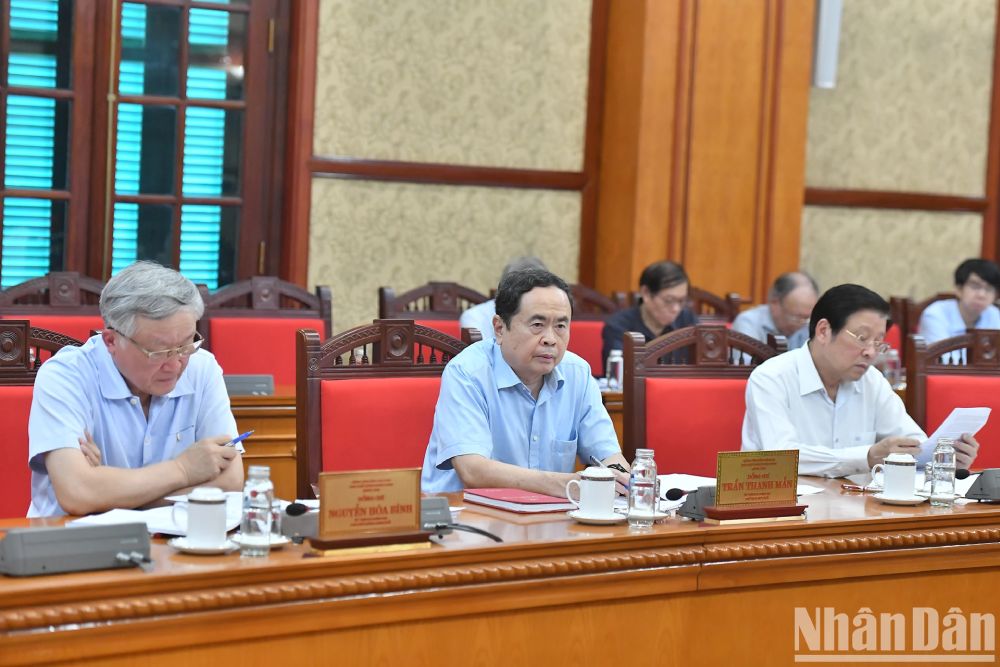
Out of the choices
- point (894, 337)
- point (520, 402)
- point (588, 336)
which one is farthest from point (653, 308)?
point (520, 402)

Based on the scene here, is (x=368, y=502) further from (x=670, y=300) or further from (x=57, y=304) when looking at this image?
(x=670, y=300)

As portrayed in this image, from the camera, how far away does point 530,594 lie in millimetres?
2020

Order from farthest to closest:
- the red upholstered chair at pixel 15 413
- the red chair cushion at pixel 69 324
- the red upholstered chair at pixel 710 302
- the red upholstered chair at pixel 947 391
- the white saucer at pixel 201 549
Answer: the red upholstered chair at pixel 710 302 → the red chair cushion at pixel 69 324 → the red upholstered chair at pixel 947 391 → the red upholstered chair at pixel 15 413 → the white saucer at pixel 201 549

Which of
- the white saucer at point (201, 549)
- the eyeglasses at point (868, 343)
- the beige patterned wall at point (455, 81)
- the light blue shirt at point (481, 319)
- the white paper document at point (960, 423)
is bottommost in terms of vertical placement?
the white saucer at point (201, 549)

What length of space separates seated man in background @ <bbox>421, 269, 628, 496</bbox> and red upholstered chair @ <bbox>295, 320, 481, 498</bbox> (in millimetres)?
117

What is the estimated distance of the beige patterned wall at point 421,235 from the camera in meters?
6.43

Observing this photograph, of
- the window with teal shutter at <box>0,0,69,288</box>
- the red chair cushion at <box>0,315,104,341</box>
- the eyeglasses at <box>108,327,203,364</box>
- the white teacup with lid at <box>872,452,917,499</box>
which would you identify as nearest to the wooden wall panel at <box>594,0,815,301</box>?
the window with teal shutter at <box>0,0,69,288</box>

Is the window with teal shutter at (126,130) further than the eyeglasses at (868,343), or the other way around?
the window with teal shutter at (126,130)

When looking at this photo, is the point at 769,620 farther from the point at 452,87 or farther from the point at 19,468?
the point at 452,87

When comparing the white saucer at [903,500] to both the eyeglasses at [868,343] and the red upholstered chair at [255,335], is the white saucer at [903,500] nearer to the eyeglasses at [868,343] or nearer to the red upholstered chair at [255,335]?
the eyeglasses at [868,343]

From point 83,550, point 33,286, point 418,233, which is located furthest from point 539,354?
point 418,233

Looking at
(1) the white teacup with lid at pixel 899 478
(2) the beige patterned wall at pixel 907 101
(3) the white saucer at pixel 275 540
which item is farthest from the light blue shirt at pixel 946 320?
(3) the white saucer at pixel 275 540

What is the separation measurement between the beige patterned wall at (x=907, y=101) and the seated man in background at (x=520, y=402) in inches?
193

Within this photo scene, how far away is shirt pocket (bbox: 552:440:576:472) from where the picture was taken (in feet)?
9.86
